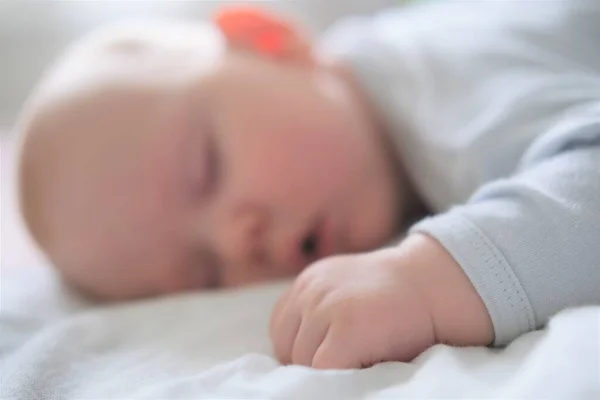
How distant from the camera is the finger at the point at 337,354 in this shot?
0.52m

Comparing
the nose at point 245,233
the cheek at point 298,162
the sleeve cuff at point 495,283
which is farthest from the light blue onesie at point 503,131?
the nose at point 245,233

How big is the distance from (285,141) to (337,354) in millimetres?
392

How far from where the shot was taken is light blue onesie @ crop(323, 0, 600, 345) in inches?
20.8

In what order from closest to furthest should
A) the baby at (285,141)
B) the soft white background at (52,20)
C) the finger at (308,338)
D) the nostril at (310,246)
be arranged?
the finger at (308,338) < the baby at (285,141) < the nostril at (310,246) < the soft white background at (52,20)

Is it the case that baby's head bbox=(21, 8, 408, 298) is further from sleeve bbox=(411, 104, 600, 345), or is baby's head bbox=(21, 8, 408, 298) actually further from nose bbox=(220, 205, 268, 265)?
sleeve bbox=(411, 104, 600, 345)

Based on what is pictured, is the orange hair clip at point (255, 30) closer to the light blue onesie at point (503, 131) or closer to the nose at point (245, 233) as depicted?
the light blue onesie at point (503, 131)

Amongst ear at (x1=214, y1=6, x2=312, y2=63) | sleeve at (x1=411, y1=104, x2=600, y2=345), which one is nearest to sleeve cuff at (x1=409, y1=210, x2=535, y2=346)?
sleeve at (x1=411, y1=104, x2=600, y2=345)

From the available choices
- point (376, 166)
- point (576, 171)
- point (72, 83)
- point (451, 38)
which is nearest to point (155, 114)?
point (72, 83)

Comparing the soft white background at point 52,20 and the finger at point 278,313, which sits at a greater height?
the soft white background at point 52,20

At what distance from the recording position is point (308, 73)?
1.00 metres

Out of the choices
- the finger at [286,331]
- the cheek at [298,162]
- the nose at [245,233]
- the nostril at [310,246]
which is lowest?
the finger at [286,331]

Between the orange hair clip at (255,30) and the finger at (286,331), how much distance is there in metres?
0.52

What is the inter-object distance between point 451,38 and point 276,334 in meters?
0.52

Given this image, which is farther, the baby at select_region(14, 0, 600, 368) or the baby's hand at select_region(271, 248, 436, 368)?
the baby at select_region(14, 0, 600, 368)
